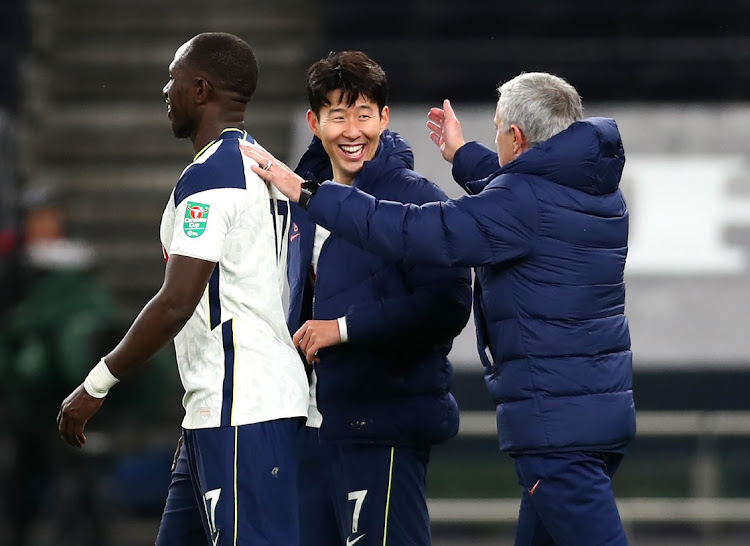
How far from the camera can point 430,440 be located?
3.38 metres

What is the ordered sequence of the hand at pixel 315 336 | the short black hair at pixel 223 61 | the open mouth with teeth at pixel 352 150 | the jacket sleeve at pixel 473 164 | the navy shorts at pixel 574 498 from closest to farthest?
the short black hair at pixel 223 61, the navy shorts at pixel 574 498, the hand at pixel 315 336, the open mouth with teeth at pixel 352 150, the jacket sleeve at pixel 473 164

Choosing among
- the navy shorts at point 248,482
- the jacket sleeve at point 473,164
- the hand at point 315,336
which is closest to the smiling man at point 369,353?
the hand at point 315,336

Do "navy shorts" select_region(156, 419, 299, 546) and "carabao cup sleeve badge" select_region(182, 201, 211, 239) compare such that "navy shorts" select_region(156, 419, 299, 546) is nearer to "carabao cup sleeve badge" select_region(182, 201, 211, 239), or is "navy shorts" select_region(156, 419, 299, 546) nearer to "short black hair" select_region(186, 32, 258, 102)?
"carabao cup sleeve badge" select_region(182, 201, 211, 239)

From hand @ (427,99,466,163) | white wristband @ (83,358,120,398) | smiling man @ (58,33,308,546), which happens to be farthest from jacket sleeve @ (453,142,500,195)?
white wristband @ (83,358,120,398)

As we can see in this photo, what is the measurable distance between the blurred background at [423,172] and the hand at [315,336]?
3151 mm

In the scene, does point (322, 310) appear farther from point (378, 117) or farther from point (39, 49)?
point (39, 49)

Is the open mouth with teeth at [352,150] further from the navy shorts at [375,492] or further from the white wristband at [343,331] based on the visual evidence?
the navy shorts at [375,492]

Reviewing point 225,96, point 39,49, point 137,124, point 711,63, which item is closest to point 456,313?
point 225,96

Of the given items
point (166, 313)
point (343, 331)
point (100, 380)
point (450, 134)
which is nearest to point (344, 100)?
point (450, 134)

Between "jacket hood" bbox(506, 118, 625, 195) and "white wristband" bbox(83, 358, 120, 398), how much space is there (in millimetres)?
1007

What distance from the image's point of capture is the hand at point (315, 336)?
10.7 feet

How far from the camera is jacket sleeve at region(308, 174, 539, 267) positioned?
3.07 m

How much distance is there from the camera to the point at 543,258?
3.12 m

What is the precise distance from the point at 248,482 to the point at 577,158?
103 centimetres
